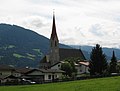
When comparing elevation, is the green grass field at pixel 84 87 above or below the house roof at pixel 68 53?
below

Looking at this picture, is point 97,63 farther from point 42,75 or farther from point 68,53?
point 68,53

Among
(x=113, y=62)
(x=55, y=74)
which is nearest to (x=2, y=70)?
(x=55, y=74)

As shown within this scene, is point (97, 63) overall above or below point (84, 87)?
above

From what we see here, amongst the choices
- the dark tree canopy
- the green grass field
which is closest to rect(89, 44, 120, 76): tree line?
the dark tree canopy

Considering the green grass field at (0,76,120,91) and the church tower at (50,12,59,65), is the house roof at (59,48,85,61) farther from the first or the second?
the green grass field at (0,76,120,91)

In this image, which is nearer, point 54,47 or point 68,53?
point 54,47

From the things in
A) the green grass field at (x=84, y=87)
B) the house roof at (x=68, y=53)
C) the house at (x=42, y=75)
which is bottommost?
the green grass field at (x=84, y=87)

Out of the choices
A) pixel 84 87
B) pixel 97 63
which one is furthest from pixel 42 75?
pixel 84 87

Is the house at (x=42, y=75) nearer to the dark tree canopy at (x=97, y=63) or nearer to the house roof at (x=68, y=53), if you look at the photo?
the dark tree canopy at (x=97, y=63)

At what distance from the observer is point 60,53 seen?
6570 inches

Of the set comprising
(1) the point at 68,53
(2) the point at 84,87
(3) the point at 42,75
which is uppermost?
(1) the point at 68,53

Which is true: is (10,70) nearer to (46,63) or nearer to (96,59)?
(96,59)

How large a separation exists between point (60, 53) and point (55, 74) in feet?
193

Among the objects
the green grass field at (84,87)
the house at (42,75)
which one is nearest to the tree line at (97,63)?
the house at (42,75)
